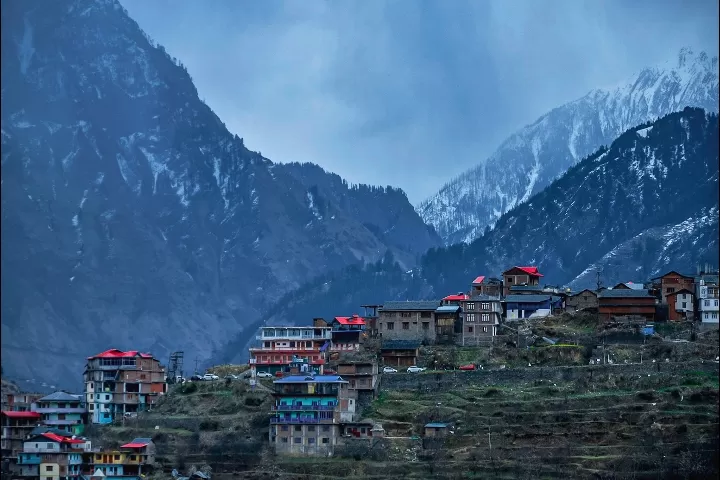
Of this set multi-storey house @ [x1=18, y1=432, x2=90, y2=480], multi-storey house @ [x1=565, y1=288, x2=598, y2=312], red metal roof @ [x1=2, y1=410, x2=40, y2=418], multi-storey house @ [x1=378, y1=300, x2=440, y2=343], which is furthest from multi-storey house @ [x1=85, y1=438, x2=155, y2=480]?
multi-storey house @ [x1=565, y1=288, x2=598, y2=312]

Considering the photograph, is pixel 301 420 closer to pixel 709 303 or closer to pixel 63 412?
pixel 63 412

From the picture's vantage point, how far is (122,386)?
11212 centimetres

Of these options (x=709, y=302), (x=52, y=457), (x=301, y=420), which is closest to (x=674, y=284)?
(x=709, y=302)

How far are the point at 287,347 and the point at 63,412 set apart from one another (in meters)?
16.8

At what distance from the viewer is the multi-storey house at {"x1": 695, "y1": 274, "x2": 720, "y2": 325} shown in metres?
112

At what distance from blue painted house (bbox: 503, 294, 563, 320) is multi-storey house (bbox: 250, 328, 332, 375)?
12994 millimetres

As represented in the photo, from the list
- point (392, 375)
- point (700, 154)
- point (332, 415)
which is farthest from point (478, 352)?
point (700, 154)

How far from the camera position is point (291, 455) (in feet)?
326

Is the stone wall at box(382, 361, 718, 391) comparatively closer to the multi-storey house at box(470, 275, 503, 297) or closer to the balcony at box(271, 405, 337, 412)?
the balcony at box(271, 405, 337, 412)

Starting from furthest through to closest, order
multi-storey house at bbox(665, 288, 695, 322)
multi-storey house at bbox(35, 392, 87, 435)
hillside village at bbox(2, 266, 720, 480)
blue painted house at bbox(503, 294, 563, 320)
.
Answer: blue painted house at bbox(503, 294, 563, 320) → multi-storey house at bbox(665, 288, 695, 322) → multi-storey house at bbox(35, 392, 87, 435) → hillside village at bbox(2, 266, 720, 480)

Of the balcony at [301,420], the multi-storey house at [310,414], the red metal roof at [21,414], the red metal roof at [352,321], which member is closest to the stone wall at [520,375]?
the multi-storey house at [310,414]

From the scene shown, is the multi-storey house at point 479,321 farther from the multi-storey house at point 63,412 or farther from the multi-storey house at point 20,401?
the multi-storey house at point 20,401

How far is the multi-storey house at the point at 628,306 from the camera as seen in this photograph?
114000 mm

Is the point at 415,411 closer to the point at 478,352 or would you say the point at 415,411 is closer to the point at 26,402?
the point at 478,352
